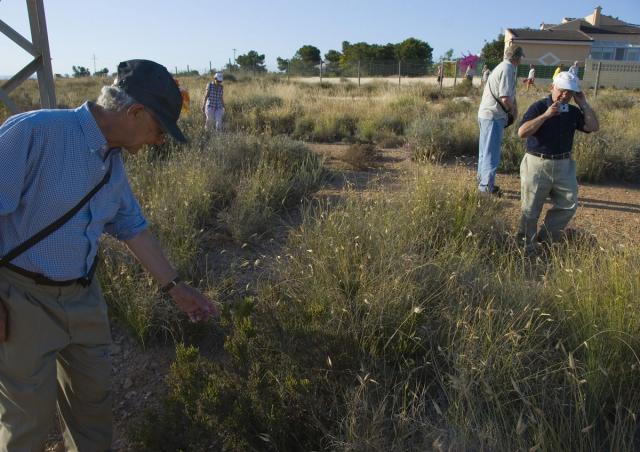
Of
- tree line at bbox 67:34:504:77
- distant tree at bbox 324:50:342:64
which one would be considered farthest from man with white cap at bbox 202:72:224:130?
distant tree at bbox 324:50:342:64

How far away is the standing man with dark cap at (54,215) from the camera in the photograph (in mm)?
1773

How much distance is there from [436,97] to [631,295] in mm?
19497

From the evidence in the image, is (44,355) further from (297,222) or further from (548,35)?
(548,35)

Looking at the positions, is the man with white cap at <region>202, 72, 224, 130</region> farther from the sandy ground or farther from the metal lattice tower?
the metal lattice tower

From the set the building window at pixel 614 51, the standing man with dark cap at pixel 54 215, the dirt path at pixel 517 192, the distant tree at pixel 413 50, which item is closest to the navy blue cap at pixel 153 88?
the standing man with dark cap at pixel 54 215

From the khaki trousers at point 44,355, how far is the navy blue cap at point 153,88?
0.79 metres

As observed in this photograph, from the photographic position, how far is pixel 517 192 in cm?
688

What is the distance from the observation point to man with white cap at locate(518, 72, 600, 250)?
4539mm

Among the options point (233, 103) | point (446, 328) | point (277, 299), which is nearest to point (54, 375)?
point (277, 299)

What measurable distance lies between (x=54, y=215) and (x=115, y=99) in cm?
47

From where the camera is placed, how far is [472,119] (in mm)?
10555

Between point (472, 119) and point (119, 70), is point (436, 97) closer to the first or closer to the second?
point (472, 119)

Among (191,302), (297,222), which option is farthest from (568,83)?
(191,302)

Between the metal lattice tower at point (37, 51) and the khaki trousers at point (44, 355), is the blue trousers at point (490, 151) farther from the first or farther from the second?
the khaki trousers at point (44, 355)
